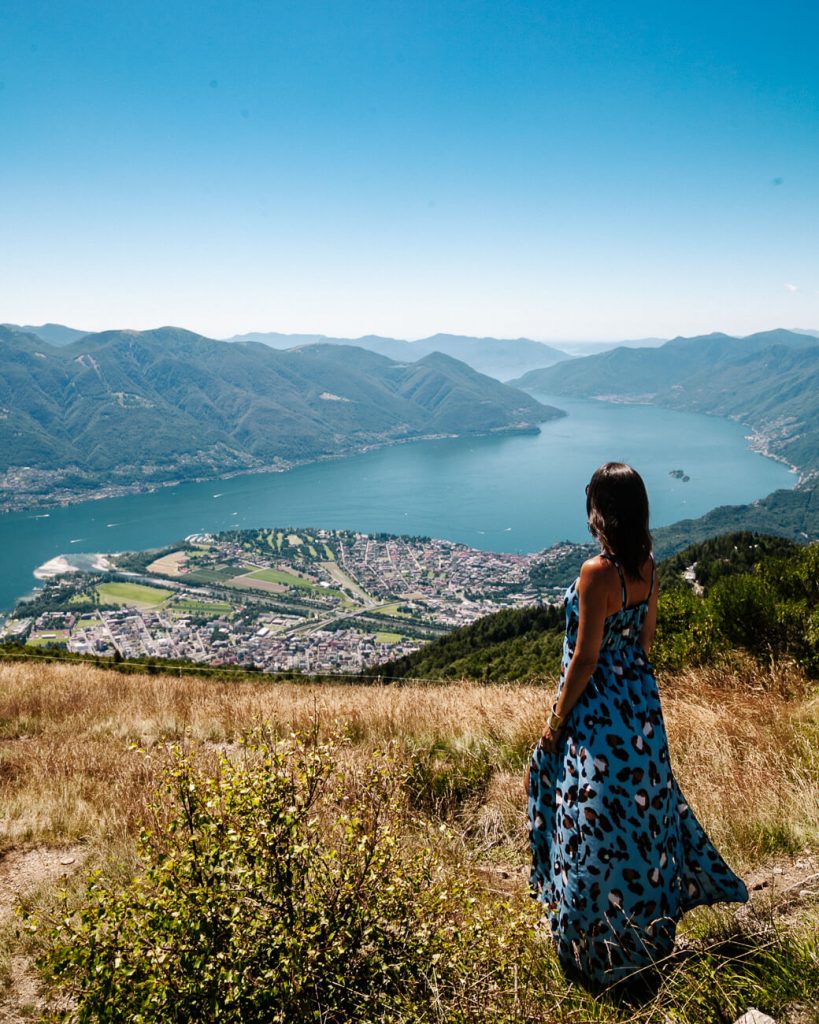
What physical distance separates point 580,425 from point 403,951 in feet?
655

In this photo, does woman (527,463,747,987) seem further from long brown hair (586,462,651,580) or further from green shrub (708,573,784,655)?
green shrub (708,573,784,655)

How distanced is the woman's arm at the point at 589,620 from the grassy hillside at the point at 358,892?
2.58 feet

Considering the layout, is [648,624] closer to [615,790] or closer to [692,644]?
[615,790]

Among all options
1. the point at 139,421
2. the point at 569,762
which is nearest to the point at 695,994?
the point at 569,762

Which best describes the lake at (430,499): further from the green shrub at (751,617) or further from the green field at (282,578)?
the green shrub at (751,617)

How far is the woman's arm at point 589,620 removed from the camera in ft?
7.02

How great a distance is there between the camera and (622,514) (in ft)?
7.11

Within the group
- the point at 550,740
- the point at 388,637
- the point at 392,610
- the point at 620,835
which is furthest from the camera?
the point at 392,610

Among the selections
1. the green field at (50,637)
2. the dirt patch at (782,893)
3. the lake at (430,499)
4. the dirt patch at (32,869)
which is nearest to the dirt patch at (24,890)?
the dirt patch at (32,869)

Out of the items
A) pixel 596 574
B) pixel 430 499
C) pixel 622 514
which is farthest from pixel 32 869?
pixel 430 499

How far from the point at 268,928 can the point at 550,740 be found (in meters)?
1.18

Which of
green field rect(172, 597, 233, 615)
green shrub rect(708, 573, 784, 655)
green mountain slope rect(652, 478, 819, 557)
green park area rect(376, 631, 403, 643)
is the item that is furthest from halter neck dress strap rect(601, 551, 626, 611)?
green mountain slope rect(652, 478, 819, 557)

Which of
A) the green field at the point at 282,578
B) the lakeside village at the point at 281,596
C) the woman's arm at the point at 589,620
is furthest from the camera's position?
the green field at the point at 282,578

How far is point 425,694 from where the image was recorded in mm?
6258
